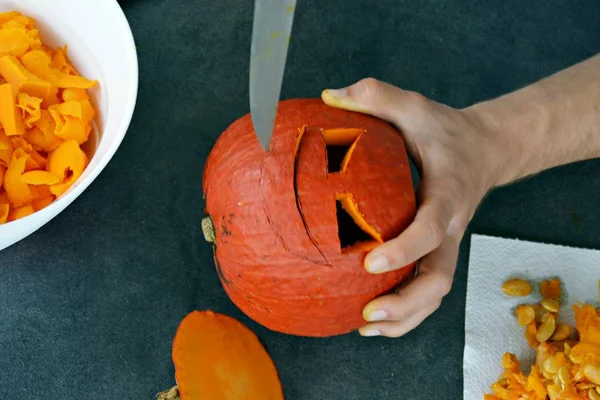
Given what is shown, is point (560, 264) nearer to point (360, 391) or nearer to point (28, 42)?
point (360, 391)

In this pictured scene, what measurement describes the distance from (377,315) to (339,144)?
194mm

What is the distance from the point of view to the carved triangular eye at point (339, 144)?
66cm

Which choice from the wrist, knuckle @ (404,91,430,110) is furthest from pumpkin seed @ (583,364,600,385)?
knuckle @ (404,91,430,110)

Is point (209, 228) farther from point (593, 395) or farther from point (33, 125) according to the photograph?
point (593, 395)

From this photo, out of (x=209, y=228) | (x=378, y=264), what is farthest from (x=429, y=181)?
(x=209, y=228)

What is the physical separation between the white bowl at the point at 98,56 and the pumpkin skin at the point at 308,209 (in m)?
0.14

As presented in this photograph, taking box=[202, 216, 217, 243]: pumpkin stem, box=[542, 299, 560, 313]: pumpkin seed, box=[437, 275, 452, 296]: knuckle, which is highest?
box=[202, 216, 217, 243]: pumpkin stem

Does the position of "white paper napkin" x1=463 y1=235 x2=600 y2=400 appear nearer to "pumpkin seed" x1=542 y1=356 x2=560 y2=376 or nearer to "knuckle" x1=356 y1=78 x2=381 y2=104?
"pumpkin seed" x1=542 y1=356 x2=560 y2=376

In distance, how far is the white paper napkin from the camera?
0.88 m

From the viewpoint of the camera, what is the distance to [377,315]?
0.68 m

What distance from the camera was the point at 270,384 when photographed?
2.75 feet

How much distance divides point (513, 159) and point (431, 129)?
0.17 metres

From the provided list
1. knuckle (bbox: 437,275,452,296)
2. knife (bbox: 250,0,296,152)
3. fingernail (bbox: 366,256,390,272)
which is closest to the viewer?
knife (bbox: 250,0,296,152)

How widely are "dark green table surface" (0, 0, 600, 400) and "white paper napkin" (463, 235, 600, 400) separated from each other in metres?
0.02
